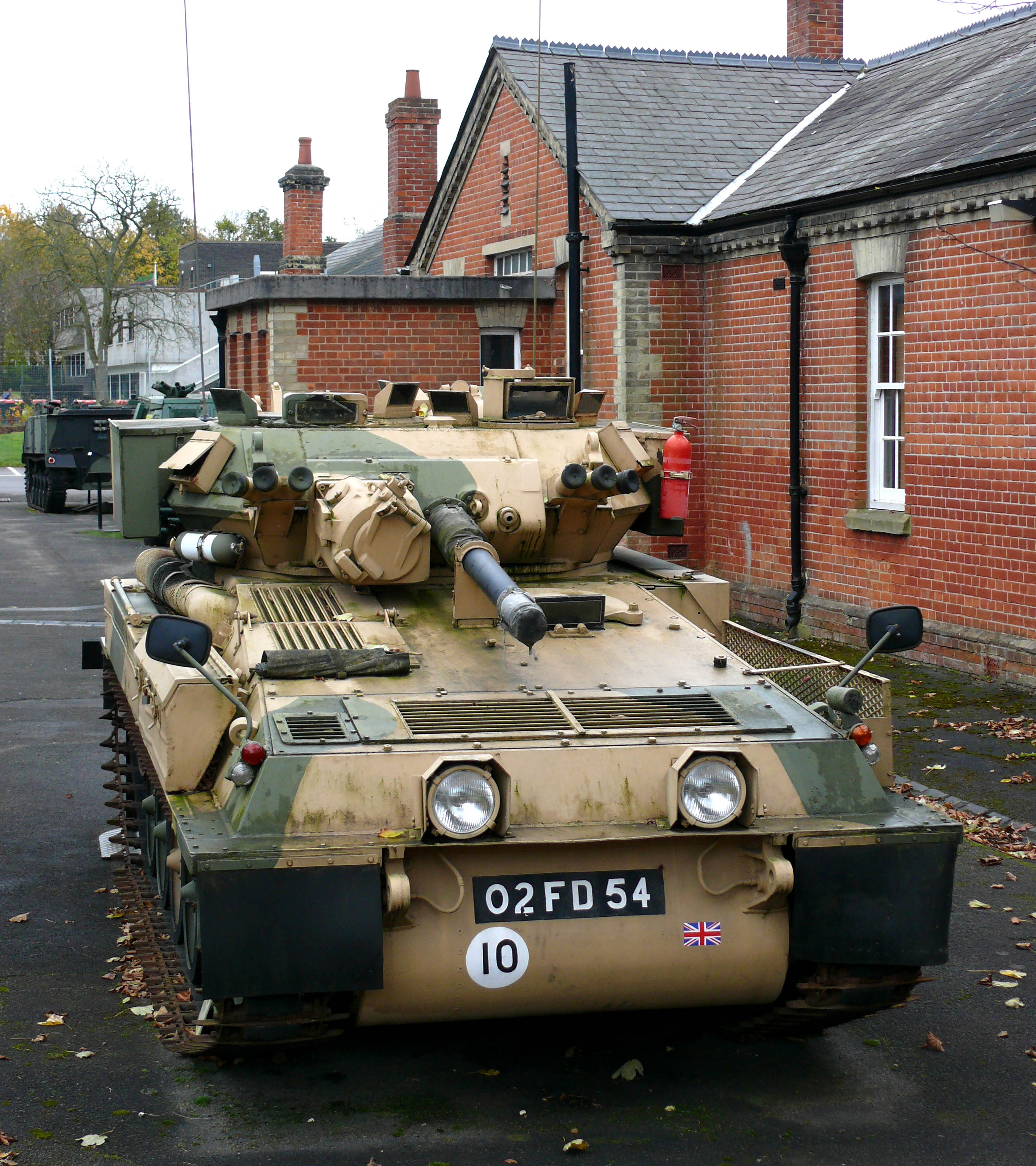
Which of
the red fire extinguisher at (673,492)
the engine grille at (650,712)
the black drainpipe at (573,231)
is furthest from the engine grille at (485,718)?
the black drainpipe at (573,231)

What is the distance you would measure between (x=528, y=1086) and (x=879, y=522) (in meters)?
9.08

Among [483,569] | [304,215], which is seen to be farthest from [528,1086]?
[304,215]

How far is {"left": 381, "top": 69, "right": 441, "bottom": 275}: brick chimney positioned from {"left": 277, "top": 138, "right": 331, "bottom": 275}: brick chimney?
5.35m

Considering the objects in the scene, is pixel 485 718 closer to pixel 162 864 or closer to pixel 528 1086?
pixel 528 1086

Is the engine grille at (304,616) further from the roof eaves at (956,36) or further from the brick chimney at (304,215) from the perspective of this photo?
the brick chimney at (304,215)

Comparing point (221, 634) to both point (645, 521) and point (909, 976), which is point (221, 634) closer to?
point (645, 521)

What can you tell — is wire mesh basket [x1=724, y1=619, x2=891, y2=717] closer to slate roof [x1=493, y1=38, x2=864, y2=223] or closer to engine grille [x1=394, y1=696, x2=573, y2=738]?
engine grille [x1=394, y1=696, x2=573, y2=738]

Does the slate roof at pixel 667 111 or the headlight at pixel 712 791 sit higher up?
the slate roof at pixel 667 111

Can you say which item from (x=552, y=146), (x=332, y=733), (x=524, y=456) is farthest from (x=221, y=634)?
(x=552, y=146)

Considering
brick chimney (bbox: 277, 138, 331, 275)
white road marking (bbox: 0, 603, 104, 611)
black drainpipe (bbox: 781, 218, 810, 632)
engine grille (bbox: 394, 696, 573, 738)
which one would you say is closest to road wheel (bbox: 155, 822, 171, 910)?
engine grille (bbox: 394, 696, 573, 738)

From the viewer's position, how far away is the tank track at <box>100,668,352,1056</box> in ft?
16.3

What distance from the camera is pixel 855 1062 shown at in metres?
5.77

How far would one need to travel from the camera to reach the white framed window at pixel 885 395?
45.2ft

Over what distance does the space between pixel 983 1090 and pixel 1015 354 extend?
7.74m
